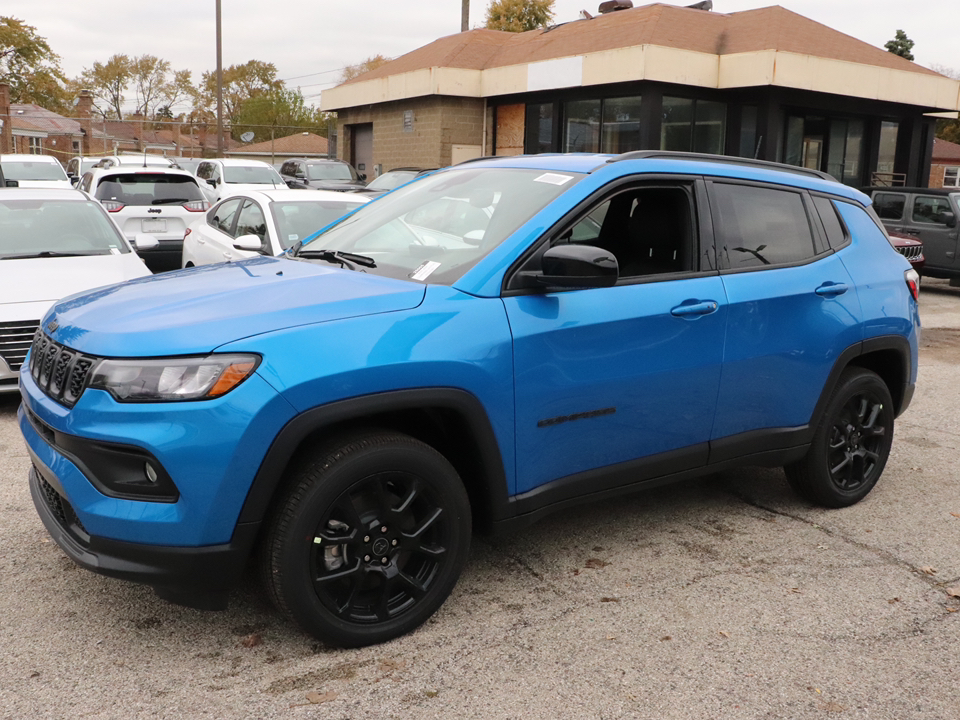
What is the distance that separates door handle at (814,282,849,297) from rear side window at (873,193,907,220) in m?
12.5

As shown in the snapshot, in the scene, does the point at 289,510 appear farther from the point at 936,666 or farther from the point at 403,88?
the point at 403,88

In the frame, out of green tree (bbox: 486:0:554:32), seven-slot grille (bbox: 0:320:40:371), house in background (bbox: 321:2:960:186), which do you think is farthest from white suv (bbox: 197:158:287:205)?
green tree (bbox: 486:0:554:32)

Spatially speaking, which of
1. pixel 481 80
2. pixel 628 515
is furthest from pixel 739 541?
pixel 481 80

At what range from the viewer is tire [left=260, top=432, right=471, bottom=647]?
122 inches

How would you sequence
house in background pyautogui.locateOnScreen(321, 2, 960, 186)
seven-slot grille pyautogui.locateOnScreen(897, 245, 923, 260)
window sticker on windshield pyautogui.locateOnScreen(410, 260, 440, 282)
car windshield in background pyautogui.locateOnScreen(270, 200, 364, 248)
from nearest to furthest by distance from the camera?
window sticker on windshield pyautogui.locateOnScreen(410, 260, 440, 282) < car windshield in background pyautogui.locateOnScreen(270, 200, 364, 248) < seven-slot grille pyautogui.locateOnScreen(897, 245, 923, 260) < house in background pyautogui.locateOnScreen(321, 2, 960, 186)

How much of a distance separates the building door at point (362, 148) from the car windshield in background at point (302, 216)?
21074 millimetres

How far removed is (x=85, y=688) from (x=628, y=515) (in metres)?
2.70

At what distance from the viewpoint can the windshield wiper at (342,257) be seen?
3.94 meters

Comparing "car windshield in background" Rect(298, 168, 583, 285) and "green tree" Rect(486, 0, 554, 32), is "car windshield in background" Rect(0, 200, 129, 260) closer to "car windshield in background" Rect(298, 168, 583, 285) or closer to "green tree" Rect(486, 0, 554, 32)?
"car windshield in background" Rect(298, 168, 583, 285)

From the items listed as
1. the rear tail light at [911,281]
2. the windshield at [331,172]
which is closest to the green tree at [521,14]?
the windshield at [331,172]

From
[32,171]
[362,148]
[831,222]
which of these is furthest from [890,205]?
[362,148]

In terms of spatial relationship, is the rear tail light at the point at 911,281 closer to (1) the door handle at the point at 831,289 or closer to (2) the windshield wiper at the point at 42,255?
(1) the door handle at the point at 831,289

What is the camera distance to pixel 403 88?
2586 centimetres

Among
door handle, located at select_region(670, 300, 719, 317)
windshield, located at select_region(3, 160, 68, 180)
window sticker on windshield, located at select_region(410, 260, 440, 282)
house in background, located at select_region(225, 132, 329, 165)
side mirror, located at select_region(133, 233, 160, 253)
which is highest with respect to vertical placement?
house in background, located at select_region(225, 132, 329, 165)
